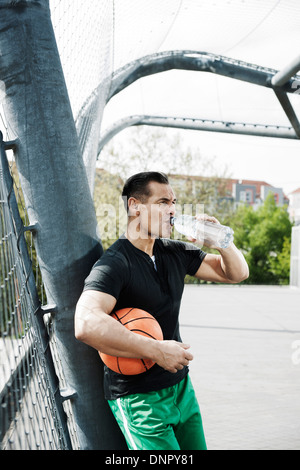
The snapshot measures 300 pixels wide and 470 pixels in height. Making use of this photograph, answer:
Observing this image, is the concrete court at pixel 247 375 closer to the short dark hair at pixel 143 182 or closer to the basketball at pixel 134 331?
the basketball at pixel 134 331

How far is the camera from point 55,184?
2568 millimetres

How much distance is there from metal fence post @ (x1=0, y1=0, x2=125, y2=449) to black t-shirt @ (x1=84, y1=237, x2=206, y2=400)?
0.18 m

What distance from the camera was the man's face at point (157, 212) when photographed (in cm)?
266

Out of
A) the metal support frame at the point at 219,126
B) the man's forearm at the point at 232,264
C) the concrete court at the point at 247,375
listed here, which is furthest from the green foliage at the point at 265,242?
the man's forearm at the point at 232,264

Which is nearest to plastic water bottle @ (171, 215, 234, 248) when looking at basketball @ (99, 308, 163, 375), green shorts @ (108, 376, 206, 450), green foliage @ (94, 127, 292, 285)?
basketball @ (99, 308, 163, 375)

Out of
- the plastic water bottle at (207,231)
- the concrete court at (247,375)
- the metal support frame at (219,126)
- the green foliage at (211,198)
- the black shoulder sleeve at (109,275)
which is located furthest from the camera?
the green foliage at (211,198)

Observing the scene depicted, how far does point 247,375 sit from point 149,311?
235 inches

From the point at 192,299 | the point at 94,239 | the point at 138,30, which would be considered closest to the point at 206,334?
the point at 138,30

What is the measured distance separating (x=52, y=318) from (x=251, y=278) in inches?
1126

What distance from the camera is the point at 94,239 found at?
109 inches

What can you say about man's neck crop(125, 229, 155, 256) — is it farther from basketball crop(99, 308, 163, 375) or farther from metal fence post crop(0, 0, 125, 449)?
basketball crop(99, 308, 163, 375)

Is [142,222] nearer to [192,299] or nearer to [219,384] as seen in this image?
[219,384]

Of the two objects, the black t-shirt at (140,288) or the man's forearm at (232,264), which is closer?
the black t-shirt at (140,288)

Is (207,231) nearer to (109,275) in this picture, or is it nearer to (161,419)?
(109,275)
